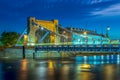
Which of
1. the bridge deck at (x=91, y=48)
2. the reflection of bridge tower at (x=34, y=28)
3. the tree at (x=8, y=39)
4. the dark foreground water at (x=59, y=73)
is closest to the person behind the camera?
the dark foreground water at (x=59, y=73)

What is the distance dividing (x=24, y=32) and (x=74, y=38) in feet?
64.9

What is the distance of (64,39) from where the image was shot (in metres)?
151

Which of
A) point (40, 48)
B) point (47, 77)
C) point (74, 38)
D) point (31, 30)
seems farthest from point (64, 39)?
point (47, 77)

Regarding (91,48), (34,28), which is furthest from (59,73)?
(34,28)

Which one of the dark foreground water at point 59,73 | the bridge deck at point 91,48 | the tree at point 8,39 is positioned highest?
the tree at point 8,39

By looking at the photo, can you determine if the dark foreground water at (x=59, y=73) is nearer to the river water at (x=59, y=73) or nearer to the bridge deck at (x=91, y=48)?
the river water at (x=59, y=73)

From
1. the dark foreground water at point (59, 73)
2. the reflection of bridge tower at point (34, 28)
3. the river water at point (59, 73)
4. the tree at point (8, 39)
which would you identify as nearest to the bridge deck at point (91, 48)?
the river water at point (59, 73)

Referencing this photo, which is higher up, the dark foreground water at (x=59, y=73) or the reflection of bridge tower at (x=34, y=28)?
the reflection of bridge tower at (x=34, y=28)

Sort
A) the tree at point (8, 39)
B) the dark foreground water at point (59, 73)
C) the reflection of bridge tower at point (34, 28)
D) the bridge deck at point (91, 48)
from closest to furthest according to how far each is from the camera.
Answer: the dark foreground water at point (59, 73), the bridge deck at point (91, 48), the tree at point (8, 39), the reflection of bridge tower at point (34, 28)

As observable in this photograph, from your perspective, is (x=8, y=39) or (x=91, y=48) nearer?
(x=91, y=48)

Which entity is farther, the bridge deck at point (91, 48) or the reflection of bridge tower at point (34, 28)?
the reflection of bridge tower at point (34, 28)

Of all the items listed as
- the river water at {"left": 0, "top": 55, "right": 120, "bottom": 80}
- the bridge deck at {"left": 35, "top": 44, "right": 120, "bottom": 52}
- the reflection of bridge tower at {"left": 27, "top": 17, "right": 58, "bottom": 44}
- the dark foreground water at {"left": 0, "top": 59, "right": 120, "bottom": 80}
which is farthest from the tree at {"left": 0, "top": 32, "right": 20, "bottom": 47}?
the dark foreground water at {"left": 0, "top": 59, "right": 120, "bottom": 80}

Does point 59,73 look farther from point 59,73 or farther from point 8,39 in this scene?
point 8,39

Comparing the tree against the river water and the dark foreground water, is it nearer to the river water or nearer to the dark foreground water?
the river water
